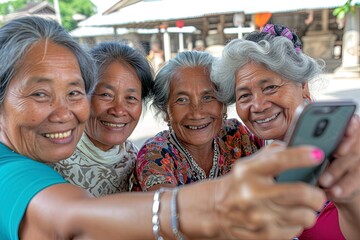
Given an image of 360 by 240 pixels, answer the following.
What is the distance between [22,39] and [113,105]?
707mm

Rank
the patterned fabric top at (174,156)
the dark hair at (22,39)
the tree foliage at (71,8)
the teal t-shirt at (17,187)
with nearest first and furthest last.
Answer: the teal t-shirt at (17,187) → the dark hair at (22,39) → the patterned fabric top at (174,156) → the tree foliage at (71,8)

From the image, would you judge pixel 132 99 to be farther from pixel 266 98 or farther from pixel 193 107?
pixel 266 98

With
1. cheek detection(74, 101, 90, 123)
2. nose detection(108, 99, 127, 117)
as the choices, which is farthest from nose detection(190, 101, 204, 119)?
cheek detection(74, 101, 90, 123)

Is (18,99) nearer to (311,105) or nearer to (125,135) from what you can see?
(125,135)

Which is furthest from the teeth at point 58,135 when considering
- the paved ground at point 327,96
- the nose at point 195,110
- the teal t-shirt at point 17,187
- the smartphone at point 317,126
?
the paved ground at point 327,96

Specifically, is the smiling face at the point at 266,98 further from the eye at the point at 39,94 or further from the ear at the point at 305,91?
the eye at the point at 39,94

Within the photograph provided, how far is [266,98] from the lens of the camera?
1940mm

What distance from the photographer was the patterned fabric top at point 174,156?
176 cm

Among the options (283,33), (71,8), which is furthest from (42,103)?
(71,8)

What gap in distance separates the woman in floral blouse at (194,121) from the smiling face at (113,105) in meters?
0.19

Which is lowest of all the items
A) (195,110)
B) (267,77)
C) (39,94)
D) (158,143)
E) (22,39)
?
(158,143)

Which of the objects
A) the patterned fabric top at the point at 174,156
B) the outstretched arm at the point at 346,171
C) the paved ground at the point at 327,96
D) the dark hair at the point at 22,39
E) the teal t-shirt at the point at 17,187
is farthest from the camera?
the paved ground at the point at 327,96

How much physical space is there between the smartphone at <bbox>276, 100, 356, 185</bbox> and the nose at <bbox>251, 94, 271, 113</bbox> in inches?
44.9

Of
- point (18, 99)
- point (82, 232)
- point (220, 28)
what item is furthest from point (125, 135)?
point (220, 28)
